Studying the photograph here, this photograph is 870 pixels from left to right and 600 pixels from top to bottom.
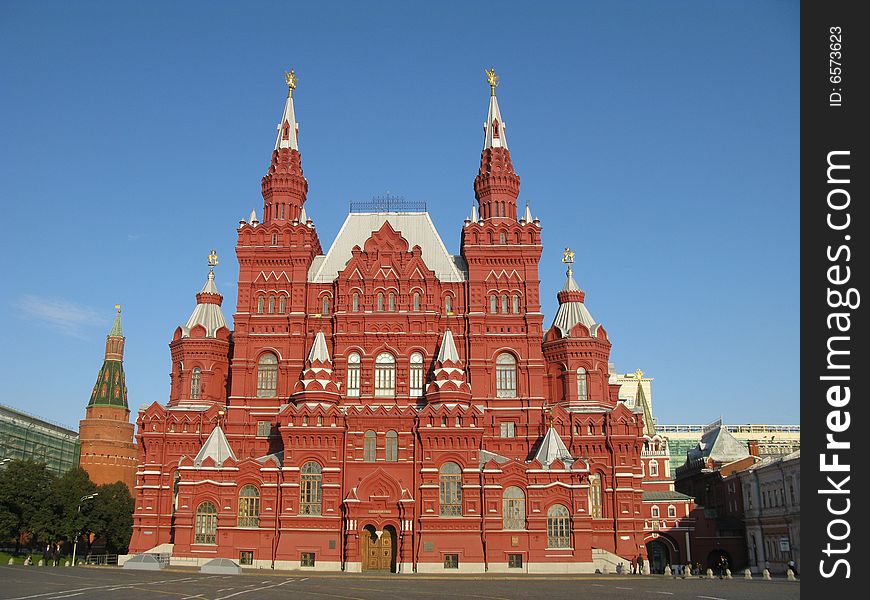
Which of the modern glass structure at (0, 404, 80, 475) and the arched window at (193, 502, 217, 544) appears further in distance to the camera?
the modern glass structure at (0, 404, 80, 475)

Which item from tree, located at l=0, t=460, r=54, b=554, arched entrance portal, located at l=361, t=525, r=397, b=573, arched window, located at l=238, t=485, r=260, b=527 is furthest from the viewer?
tree, located at l=0, t=460, r=54, b=554

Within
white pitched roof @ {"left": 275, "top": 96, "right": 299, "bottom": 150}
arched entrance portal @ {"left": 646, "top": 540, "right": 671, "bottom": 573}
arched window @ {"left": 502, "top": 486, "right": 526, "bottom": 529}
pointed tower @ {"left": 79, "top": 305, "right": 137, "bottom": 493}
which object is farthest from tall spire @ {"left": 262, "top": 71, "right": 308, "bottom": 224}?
pointed tower @ {"left": 79, "top": 305, "right": 137, "bottom": 493}

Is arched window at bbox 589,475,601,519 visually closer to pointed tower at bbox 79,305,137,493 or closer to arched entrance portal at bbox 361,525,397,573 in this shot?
arched entrance portal at bbox 361,525,397,573

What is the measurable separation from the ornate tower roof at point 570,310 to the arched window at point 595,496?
12076 millimetres

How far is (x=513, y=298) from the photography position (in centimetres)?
6775

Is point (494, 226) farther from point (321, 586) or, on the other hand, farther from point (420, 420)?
point (321, 586)

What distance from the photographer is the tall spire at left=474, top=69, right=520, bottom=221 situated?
71.0 meters

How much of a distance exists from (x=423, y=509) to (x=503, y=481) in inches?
243

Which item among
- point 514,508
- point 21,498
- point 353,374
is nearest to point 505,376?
point 514,508

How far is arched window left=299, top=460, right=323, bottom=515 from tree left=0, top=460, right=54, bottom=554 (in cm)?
2689

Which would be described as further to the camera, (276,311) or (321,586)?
(276,311)

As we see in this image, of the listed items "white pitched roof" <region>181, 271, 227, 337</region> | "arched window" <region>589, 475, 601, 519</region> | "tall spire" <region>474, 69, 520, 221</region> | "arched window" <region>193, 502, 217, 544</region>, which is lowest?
"arched window" <region>193, 502, 217, 544</region>

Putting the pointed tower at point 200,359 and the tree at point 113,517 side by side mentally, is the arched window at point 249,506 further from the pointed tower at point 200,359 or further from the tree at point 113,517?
the tree at point 113,517

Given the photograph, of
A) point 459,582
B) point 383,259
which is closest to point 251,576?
point 459,582
